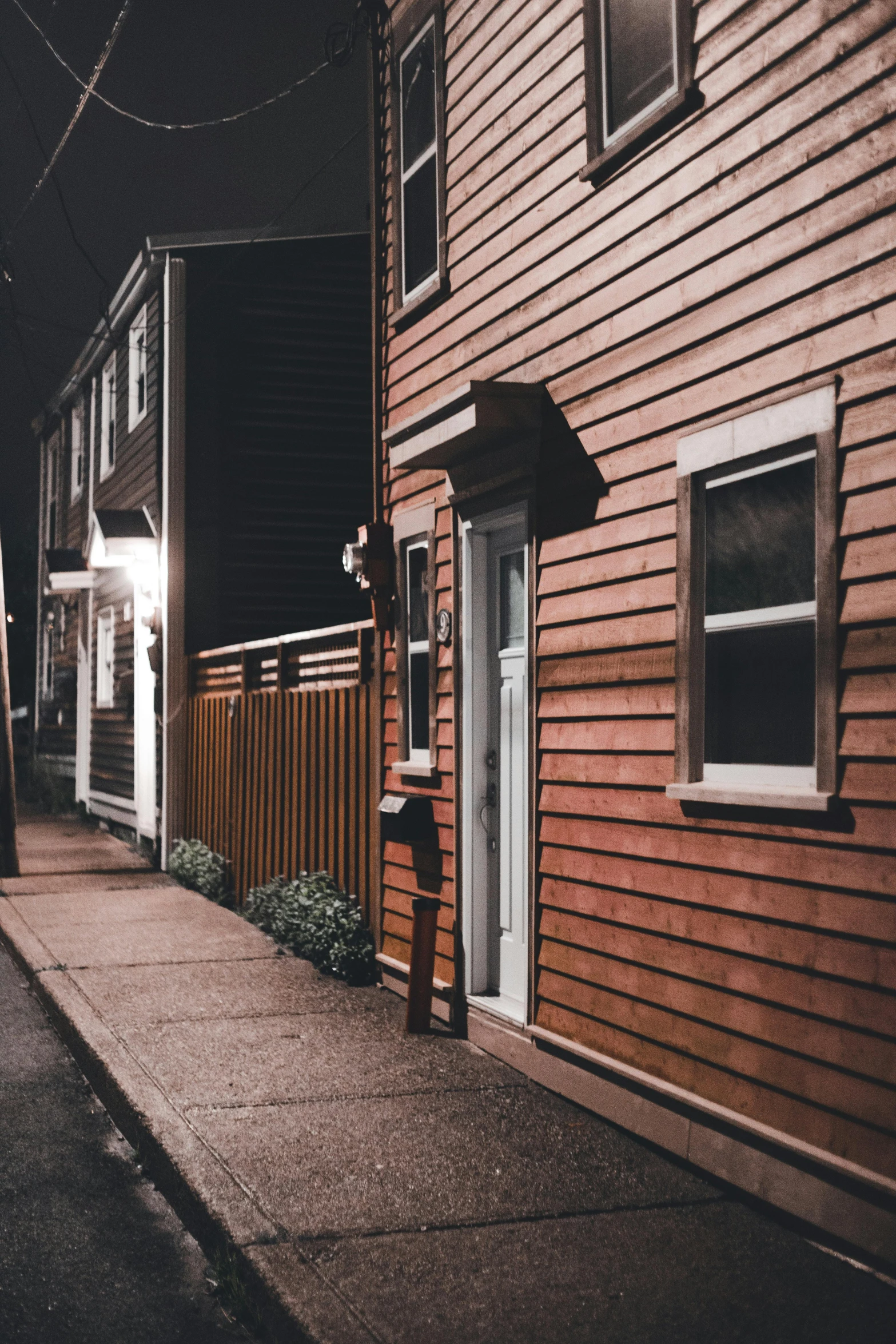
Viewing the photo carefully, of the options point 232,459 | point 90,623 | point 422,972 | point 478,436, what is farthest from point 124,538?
point 478,436

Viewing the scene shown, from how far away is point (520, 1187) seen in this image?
4664 mm

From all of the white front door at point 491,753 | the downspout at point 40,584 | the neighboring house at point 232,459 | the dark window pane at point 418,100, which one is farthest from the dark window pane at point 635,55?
the downspout at point 40,584

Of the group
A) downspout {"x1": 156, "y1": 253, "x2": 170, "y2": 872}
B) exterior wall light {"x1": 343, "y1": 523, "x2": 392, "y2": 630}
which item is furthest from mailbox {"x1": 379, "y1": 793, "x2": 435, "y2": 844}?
downspout {"x1": 156, "y1": 253, "x2": 170, "y2": 872}

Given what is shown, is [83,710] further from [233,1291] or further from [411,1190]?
[233,1291]

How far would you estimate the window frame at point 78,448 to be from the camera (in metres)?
21.0

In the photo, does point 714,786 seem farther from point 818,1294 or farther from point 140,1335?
point 140,1335

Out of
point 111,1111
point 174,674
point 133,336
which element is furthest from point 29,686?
point 111,1111

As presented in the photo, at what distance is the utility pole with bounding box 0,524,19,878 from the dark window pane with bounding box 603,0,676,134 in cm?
873

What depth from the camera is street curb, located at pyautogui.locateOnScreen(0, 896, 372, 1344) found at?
3664 mm

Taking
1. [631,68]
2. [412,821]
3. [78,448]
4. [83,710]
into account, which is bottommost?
[412,821]

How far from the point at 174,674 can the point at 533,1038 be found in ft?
27.6

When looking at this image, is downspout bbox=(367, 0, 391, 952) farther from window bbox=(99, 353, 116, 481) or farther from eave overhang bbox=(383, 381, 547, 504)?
window bbox=(99, 353, 116, 481)

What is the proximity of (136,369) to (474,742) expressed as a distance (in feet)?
37.0

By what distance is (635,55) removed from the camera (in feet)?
18.5
